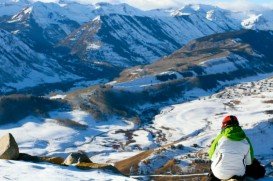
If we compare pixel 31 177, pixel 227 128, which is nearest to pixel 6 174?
pixel 31 177

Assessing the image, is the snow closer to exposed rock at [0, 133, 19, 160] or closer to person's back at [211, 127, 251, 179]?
exposed rock at [0, 133, 19, 160]

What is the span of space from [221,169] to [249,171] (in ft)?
6.95

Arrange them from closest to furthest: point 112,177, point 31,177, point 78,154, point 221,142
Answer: point 221,142, point 31,177, point 112,177, point 78,154

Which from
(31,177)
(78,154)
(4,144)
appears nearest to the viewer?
(31,177)

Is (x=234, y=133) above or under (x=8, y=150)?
above

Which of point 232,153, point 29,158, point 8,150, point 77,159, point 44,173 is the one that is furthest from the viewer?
point 77,159

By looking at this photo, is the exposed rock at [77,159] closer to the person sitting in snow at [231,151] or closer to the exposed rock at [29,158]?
the exposed rock at [29,158]

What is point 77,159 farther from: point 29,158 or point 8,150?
point 8,150

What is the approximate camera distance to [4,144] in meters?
43.6

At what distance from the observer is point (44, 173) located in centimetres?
3778

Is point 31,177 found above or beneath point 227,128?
beneath

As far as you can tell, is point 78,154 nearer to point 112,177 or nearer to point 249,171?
point 112,177

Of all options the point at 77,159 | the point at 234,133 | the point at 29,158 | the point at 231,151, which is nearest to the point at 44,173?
the point at 29,158

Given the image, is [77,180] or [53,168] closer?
[77,180]
